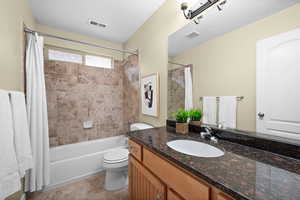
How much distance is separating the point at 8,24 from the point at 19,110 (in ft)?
2.61

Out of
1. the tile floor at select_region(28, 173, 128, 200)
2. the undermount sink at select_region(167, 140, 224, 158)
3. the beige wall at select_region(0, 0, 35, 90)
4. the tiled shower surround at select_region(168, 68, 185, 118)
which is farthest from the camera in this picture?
the tile floor at select_region(28, 173, 128, 200)

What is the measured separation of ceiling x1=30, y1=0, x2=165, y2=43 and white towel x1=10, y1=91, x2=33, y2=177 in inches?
55.4

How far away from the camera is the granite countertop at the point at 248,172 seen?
42 centimetres

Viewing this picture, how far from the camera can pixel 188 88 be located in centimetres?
134

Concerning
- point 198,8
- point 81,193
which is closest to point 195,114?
point 198,8

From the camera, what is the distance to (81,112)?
241 cm

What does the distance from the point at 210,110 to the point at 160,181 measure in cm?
76

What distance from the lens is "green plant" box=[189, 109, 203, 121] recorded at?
122 cm

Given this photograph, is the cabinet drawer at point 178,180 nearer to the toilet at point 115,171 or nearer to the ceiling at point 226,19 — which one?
the toilet at point 115,171

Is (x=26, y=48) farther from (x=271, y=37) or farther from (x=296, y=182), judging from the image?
(x=296, y=182)

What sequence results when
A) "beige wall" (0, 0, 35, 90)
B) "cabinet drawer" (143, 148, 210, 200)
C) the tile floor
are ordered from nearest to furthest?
"cabinet drawer" (143, 148, 210, 200)
"beige wall" (0, 0, 35, 90)
the tile floor

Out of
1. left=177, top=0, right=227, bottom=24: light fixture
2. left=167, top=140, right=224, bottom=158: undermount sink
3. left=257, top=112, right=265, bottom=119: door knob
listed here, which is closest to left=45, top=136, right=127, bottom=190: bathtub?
left=167, top=140, right=224, bottom=158: undermount sink

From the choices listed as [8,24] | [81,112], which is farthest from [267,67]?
[81,112]

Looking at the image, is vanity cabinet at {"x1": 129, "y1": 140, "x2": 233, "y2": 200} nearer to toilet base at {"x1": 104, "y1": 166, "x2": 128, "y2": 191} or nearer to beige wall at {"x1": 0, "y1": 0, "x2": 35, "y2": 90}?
toilet base at {"x1": 104, "y1": 166, "x2": 128, "y2": 191}
